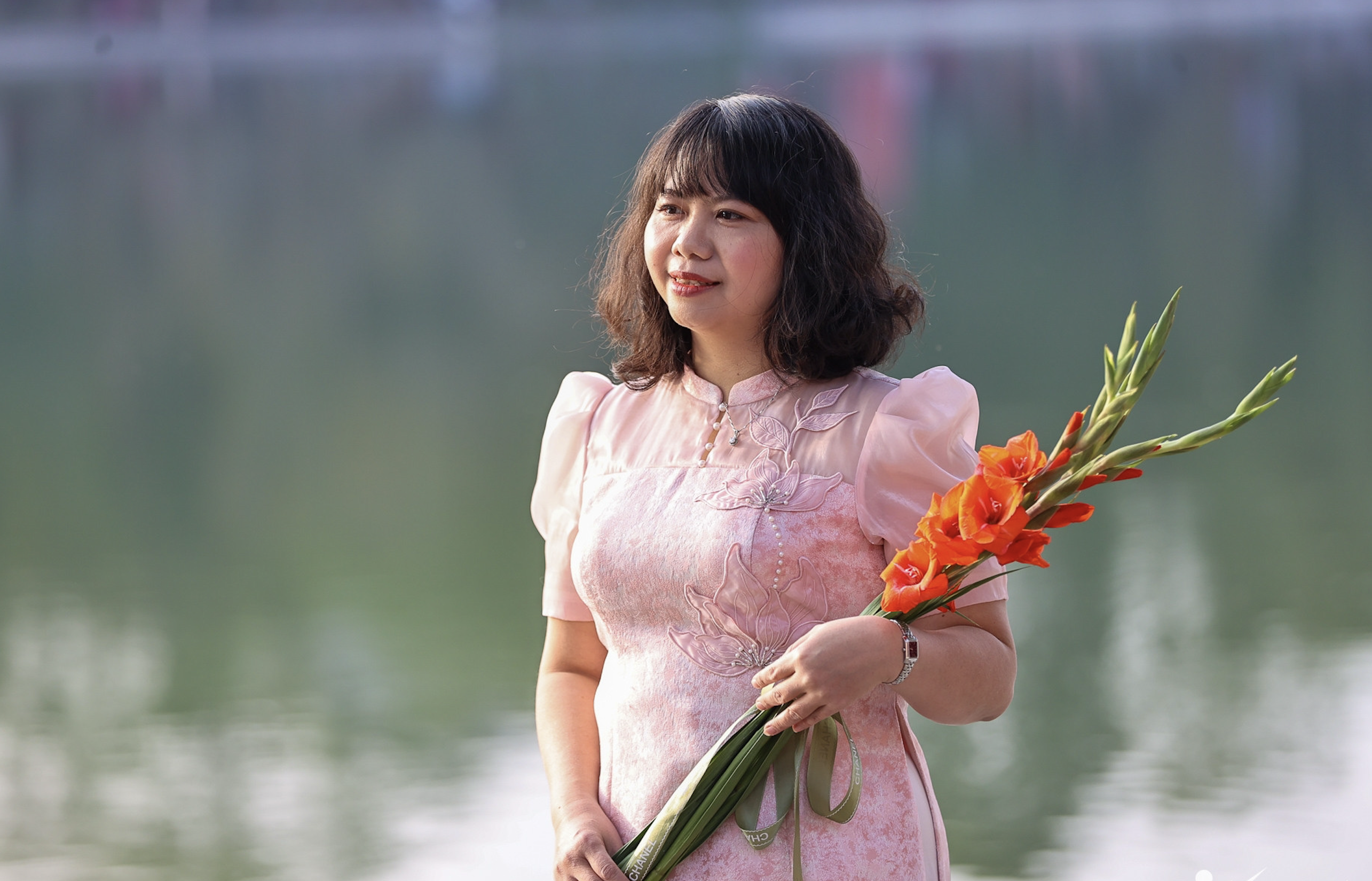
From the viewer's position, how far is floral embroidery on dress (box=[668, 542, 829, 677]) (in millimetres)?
1214

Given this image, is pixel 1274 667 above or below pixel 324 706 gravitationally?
below

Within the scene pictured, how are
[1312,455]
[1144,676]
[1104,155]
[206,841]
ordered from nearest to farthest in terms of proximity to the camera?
[206,841] → [1144,676] → [1312,455] → [1104,155]

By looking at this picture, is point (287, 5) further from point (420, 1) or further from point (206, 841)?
point (206, 841)

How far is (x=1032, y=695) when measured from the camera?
3.68 metres

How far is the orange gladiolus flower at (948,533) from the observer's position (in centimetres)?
109

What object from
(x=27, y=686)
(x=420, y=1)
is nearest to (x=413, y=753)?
(x=27, y=686)

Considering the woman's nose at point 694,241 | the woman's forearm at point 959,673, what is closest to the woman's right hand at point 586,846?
the woman's forearm at point 959,673

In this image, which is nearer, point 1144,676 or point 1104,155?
point 1144,676

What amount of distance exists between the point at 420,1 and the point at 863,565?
23.1 m

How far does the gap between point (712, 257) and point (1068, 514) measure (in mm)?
378

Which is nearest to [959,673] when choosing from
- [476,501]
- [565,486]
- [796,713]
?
[796,713]

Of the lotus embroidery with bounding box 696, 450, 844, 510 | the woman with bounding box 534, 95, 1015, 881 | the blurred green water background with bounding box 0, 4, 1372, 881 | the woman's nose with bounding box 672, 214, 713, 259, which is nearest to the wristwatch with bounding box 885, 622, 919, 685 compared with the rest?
the woman with bounding box 534, 95, 1015, 881

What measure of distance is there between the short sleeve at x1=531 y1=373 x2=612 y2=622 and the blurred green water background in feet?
1.20

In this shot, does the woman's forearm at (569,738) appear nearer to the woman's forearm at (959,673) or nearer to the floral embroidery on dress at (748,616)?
the floral embroidery on dress at (748,616)
